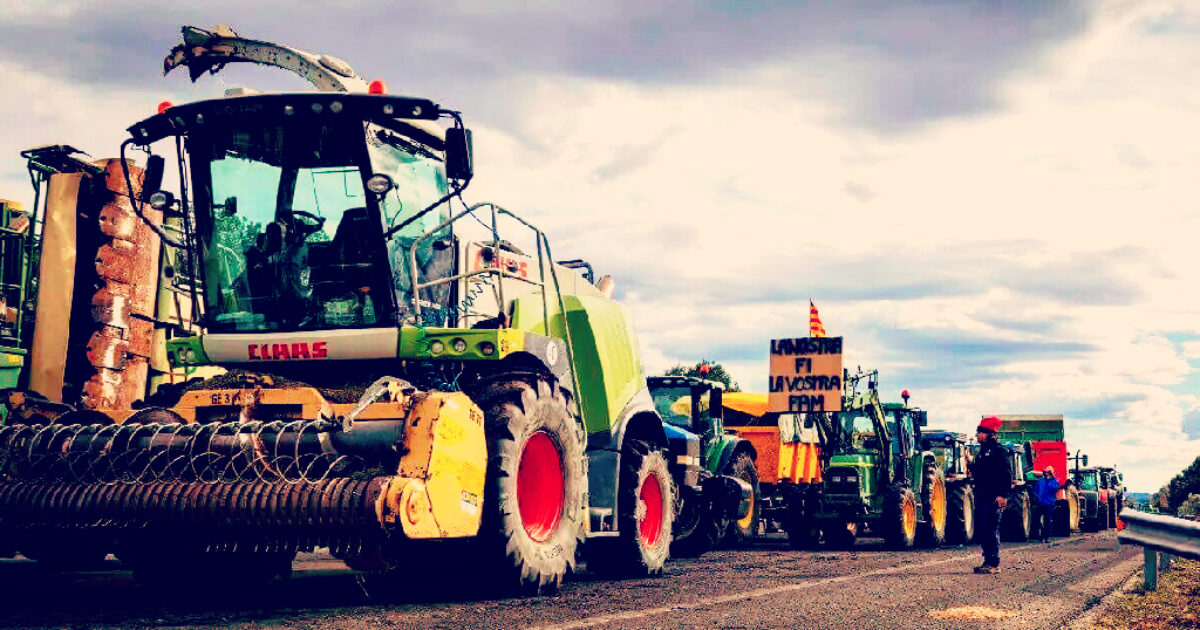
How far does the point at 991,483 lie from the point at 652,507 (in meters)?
4.14

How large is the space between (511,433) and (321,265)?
2330 mm

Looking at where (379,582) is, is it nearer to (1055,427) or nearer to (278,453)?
(278,453)

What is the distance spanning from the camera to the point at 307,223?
10570mm

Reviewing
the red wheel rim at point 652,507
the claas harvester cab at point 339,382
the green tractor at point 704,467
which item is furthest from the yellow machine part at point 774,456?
the claas harvester cab at point 339,382

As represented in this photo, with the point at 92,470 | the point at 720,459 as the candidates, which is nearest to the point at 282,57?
the point at 92,470

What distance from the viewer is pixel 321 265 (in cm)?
1053

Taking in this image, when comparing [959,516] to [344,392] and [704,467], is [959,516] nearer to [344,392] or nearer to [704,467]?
[704,467]

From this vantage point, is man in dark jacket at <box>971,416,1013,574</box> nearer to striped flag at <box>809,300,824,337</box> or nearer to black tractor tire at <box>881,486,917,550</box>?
black tractor tire at <box>881,486,917,550</box>

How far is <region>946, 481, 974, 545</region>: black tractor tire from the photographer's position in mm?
23797

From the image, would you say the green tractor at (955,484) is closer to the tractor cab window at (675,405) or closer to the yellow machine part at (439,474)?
the tractor cab window at (675,405)

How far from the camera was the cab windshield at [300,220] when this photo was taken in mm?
10398

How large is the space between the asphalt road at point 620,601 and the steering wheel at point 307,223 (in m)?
2.86

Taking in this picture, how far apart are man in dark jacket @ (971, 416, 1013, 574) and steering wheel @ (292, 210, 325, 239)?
797cm

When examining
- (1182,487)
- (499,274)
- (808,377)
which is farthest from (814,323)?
(1182,487)
